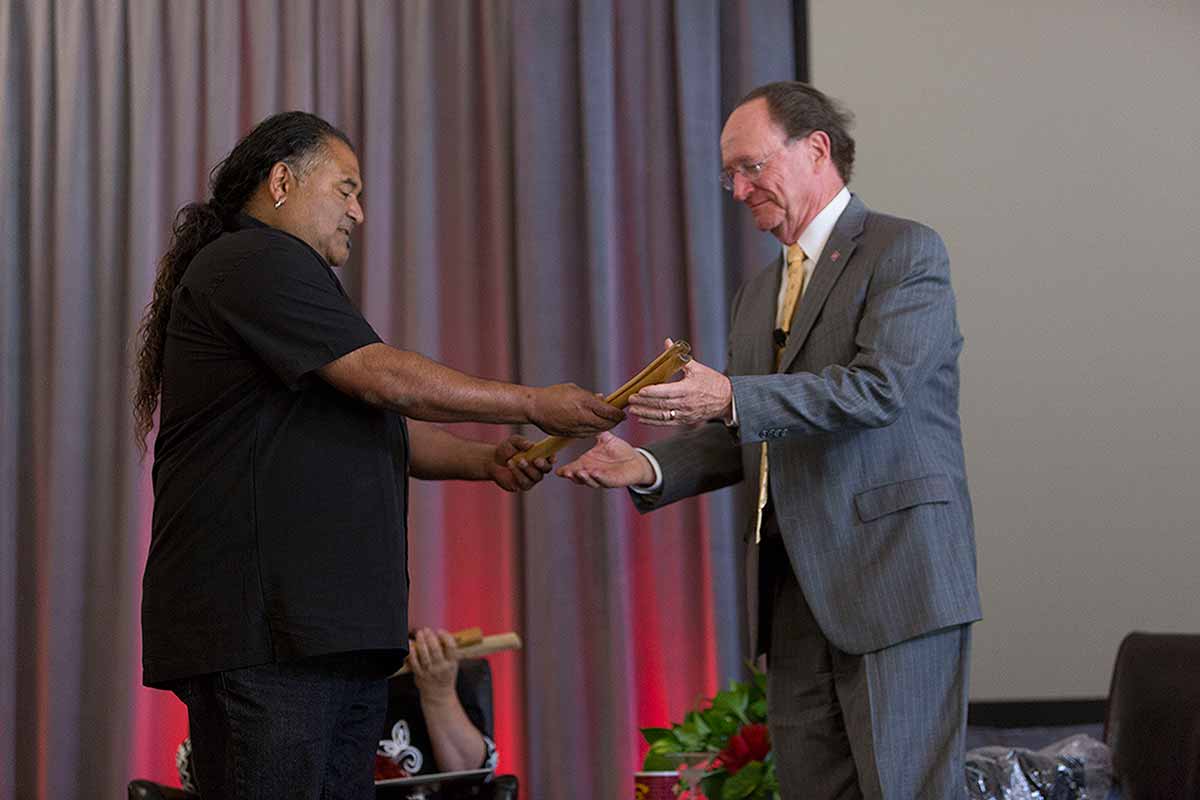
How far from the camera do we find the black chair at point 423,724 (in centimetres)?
272

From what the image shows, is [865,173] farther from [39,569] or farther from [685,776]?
[39,569]

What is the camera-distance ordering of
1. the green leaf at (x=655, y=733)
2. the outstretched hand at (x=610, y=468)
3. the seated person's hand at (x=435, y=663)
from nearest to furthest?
the outstretched hand at (x=610, y=468)
the seated person's hand at (x=435, y=663)
the green leaf at (x=655, y=733)

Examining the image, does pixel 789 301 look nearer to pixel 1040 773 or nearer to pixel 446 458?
pixel 446 458

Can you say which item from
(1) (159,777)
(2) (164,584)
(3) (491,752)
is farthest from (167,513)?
(1) (159,777)

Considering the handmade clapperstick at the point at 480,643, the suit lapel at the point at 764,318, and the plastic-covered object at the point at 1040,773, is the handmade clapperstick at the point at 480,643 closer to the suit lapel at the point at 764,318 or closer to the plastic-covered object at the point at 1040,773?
the suit lapel at the point at 764,318

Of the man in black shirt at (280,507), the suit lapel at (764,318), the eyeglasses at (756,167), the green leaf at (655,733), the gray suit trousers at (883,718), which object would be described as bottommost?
the green leaf at (655,733)

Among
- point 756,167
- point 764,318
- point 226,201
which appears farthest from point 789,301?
point 226,201

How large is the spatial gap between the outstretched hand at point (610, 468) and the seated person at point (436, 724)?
2.14ft

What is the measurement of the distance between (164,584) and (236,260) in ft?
1.41

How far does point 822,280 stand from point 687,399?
357 mm

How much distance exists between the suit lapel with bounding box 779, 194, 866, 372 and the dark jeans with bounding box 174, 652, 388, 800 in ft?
2.68

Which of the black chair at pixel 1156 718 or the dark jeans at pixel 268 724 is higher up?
the dark jeans at pixel 268 724

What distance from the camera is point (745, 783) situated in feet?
8.40

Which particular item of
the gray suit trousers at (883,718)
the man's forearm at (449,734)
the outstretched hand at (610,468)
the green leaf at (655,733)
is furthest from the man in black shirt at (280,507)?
the green leaf at (655,733)
